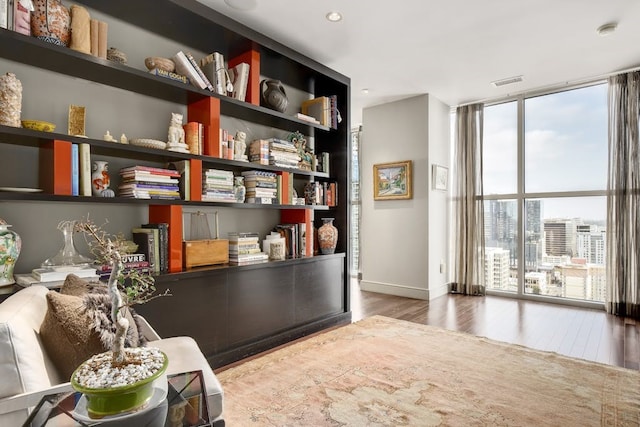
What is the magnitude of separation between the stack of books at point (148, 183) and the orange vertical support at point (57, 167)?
1.19 ft

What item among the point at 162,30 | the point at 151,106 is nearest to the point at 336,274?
the point at 151,106

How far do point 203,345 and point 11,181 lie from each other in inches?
59.7

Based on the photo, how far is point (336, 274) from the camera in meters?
3.74

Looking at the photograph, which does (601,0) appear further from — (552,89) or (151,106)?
(151,106)

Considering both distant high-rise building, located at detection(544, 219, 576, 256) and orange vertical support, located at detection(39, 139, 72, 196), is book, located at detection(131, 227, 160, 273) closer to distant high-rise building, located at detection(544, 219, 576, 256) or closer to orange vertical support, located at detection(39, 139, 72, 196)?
orange vertical support, located at detection(39, 139, 72, 196)

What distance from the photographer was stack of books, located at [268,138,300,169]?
10.6ft

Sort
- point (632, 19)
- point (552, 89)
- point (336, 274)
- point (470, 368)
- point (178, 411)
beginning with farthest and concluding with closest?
1. point (552, 89)
2. point (336, 274)
3. point (632, 19)
4. point (470, 368)
5. point (178, 411)

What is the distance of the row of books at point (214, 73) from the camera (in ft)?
8.54

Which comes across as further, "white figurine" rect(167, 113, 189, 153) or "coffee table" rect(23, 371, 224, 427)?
"white figurine" rect(167, 113, 189, 153)

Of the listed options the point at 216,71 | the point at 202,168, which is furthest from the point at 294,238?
the point at 216,71

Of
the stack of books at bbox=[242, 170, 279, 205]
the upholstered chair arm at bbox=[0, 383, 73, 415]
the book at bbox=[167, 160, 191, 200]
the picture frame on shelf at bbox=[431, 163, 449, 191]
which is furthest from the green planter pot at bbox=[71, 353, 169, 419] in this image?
the picture frame on shelf at bbox=[431, 163, 449, 191]

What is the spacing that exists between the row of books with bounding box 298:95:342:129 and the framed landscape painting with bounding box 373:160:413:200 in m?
1.52

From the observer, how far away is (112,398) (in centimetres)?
94

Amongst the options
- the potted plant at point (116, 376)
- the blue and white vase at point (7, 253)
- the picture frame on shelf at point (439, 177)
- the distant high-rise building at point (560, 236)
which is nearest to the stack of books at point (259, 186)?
the blue and white vase at point (7, 253)
